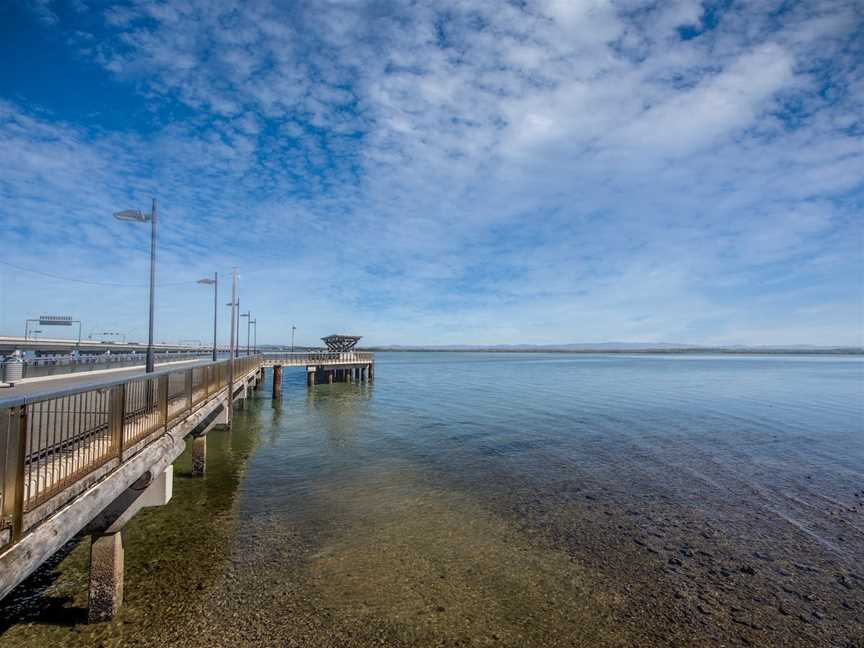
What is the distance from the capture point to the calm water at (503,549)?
26.5ft

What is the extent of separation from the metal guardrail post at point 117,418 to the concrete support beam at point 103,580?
5.94 ft

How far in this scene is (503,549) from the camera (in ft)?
36.3

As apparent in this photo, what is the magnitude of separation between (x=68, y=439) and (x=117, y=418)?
1066 mm

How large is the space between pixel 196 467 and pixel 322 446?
621cm

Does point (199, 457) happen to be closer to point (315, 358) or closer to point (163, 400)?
point (163, 400)

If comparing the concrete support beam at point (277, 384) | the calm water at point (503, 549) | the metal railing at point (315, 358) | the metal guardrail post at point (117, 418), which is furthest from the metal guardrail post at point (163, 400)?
the metal railing at point (315, 358)

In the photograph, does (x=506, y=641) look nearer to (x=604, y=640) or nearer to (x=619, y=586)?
(x=604, y=640)

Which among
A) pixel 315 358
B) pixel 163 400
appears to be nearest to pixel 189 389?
pixel 163 400

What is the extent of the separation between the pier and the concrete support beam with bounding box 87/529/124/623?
0.02 m

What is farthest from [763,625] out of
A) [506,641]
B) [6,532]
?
[6,532]

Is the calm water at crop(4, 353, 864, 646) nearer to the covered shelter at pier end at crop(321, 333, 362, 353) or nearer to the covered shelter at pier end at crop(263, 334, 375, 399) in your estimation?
the covered shelter at pier end at crop(263, 334, 375, 399)

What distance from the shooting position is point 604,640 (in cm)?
771

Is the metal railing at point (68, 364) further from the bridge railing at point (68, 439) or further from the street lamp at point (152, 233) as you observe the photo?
the bridge railing at point (68, 439)

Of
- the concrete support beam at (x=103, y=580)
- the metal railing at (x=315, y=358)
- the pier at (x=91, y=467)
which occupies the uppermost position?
the metal railing at (x=315, y=358)
